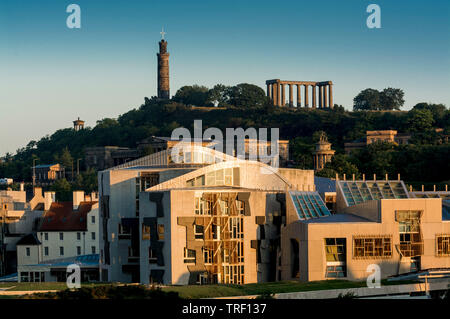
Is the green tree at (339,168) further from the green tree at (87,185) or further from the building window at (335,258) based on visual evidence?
the building window at (335,258)

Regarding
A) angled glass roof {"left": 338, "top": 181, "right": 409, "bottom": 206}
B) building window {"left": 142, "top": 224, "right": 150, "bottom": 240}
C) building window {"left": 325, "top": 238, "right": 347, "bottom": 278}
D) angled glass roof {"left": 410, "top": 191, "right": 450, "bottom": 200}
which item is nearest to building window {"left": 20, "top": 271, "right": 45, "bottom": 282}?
building window {"left": 142, "top": 224, "right": 150, "bottom": 240}

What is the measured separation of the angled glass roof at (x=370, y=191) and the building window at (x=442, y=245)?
35.0 ft

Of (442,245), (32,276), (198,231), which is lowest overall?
(32,276)

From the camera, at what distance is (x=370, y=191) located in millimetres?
84812

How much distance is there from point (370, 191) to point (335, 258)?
14618 mm

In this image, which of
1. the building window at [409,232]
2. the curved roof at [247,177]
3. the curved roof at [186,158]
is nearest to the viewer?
the building window at [409,232]

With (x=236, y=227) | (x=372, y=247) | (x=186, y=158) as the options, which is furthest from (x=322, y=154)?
(x=372, y=247)

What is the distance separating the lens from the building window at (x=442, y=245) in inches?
2896

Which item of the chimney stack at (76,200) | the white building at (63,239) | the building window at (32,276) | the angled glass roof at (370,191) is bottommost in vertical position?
the building window at (32,276)

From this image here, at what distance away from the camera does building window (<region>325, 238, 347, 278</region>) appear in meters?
71.4

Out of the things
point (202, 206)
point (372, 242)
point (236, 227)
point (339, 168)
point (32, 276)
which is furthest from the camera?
point (339, 168)

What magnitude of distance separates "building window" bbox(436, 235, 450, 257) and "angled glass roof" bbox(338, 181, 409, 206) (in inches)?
420

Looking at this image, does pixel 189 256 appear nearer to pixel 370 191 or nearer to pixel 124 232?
pixel 124 232

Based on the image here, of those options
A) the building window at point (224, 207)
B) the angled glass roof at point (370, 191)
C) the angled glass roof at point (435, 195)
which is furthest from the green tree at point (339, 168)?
the building window at point (224, 207)
